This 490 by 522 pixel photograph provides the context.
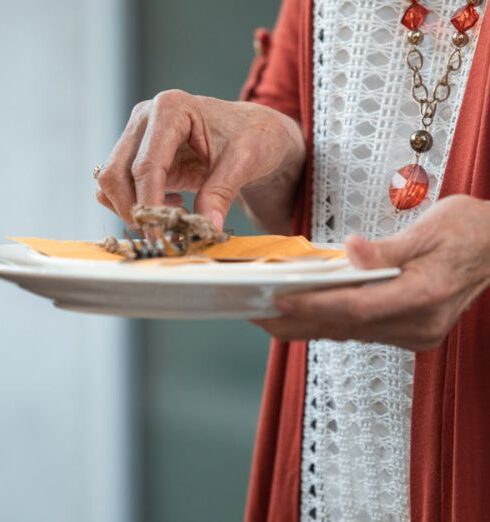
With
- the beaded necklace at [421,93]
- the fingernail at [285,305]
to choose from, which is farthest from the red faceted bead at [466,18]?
the fingernail at [285,305]

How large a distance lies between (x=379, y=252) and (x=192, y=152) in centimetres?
25

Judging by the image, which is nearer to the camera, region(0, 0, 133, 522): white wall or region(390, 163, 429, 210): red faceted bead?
region(390, 163, 429, 210): red faceted bead

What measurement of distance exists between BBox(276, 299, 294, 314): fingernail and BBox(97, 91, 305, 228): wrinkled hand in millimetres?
146

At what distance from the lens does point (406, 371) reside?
646mm

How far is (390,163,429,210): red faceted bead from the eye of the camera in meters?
0.64

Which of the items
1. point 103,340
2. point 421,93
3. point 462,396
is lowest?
point 103,340

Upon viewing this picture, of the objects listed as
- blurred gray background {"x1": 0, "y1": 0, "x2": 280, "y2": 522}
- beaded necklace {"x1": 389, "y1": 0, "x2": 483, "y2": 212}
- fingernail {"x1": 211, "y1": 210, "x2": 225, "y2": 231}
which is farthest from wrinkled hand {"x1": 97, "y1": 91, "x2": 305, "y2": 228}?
blurred gray background {"x1": 0, "y1": 0, "x2": 280, "y2": 522}

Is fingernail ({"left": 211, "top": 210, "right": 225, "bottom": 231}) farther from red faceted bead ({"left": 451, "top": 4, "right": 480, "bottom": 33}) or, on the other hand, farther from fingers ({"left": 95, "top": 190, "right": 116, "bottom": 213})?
red faceted bead ({"left": 451, "top": 4, "right": 480, "bottom": 33})

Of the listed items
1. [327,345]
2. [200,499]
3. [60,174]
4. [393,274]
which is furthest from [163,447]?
[393,274]

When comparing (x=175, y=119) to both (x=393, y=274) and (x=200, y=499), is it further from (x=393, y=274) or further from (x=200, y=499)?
(x=200, y=499)

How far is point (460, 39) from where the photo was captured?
0.64 meters

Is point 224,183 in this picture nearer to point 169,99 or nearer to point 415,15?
point 169,99

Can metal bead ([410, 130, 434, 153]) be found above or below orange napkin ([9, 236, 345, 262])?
above

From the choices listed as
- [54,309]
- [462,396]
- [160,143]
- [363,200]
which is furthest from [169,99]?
[54,309]
